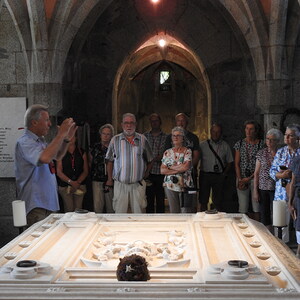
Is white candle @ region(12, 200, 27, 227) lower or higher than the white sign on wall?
lower

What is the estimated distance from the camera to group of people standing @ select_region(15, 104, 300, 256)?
13.8 feet

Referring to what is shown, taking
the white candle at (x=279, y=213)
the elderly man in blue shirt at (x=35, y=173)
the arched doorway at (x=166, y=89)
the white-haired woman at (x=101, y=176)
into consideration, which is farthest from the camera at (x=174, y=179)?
the arched doorway at (x=166, y=89)

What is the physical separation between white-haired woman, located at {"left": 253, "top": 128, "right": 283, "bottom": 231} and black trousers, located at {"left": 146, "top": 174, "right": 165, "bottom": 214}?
3.94ft

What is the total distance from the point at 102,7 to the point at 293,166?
4.16 m

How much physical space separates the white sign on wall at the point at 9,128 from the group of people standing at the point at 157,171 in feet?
2.43

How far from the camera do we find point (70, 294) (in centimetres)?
232

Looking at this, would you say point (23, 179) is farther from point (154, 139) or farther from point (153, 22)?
point (153, 22)

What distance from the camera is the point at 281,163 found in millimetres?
5410

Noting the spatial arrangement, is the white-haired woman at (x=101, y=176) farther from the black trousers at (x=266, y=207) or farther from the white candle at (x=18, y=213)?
the white candle at (x=18, y=213)

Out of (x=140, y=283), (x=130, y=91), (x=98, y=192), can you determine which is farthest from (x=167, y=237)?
(x=130, y=91)

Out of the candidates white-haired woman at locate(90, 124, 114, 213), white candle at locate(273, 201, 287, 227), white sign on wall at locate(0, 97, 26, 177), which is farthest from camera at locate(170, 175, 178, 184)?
white candle at locate(273, 201, 287, 227)

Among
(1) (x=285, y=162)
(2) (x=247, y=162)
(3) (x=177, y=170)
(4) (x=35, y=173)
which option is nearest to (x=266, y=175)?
(1) (x=285, y=162)

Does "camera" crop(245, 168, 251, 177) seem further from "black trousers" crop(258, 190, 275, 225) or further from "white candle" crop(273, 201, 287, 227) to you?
"white candle" crop(273, 201, 287, 227)

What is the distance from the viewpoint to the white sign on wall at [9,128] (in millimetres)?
6648
